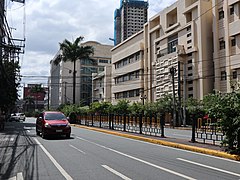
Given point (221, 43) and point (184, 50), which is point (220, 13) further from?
point (184, 50)

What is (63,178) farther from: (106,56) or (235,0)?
(106,56)

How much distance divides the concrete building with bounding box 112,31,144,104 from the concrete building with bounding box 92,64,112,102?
17.5 ft

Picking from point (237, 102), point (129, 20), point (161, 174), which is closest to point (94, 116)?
point (237, 102)

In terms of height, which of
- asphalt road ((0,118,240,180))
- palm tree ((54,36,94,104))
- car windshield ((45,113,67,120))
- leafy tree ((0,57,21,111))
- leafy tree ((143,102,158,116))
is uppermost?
palm tree ((54,36,94,104))

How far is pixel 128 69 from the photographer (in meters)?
62.2

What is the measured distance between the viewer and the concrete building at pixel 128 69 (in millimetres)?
57219

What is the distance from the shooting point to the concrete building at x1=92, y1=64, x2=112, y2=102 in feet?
252

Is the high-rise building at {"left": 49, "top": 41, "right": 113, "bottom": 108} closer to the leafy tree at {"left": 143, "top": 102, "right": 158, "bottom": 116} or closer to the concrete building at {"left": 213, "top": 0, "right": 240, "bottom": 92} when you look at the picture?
the leafy tree at {"left": 143, "top": 102, "right": 158, "bottom": 116}

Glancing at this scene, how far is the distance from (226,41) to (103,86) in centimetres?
4842

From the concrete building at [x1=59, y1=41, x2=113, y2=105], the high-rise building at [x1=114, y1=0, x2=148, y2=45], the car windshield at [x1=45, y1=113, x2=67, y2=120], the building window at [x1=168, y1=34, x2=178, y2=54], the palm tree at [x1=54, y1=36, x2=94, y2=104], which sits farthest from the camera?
the concrete building at [x1=59, y1=41, x2=113, y2=105]

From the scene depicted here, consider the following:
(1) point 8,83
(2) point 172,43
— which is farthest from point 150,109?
(1) point 8,83

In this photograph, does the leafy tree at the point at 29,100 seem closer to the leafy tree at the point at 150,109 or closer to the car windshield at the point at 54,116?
the leafy tree at the point at 150,109

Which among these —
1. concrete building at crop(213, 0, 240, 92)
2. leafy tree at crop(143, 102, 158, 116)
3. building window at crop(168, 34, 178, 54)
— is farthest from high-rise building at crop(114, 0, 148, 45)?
concrete building at crop(213, 0, 240, 92)

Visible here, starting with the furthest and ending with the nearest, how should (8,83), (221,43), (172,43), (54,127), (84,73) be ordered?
(84,73), (172,43), (221,43), (8,83), (54,127)
